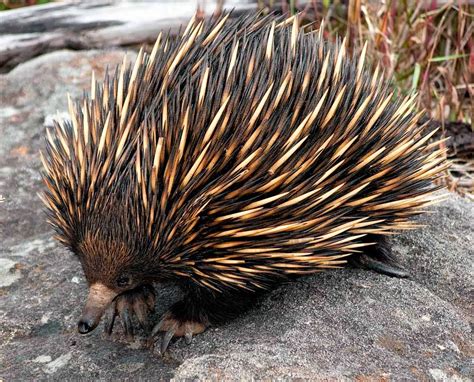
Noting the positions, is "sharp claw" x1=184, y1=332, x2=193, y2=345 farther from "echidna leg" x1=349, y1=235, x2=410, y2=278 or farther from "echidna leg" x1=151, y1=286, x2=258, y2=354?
"echidna leg" x1=349, y1=235, x2=410, y2=278

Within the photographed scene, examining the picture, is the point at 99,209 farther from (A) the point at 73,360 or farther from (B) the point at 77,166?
(A) the point at 73,360

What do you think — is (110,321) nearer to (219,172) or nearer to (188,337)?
(188,337)

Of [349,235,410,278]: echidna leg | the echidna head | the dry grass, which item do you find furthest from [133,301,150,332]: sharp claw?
the dry grass

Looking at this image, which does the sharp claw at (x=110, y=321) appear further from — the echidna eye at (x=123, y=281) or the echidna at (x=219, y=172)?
the echidna eye at (x=123, y=281)

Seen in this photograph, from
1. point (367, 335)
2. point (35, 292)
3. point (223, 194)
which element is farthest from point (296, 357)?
point (35, 292)

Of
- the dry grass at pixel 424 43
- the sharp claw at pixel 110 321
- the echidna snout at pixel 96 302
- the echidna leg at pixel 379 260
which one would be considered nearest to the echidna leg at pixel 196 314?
the sharp claw at pixel 110 321

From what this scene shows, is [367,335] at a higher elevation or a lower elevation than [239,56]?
lower
